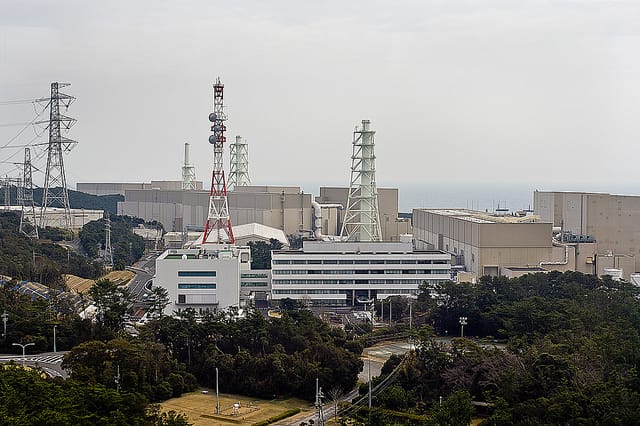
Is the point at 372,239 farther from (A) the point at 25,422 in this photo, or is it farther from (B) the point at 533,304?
(A) the point at 25,422

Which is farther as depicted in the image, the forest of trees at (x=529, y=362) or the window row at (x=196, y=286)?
the window row at (x=196, y=286)

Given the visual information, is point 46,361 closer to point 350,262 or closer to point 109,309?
point 109,309

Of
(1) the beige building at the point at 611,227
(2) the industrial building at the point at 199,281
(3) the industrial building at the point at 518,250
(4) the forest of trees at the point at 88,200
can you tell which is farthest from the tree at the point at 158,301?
(4) the forest of trees at the point at 88,200

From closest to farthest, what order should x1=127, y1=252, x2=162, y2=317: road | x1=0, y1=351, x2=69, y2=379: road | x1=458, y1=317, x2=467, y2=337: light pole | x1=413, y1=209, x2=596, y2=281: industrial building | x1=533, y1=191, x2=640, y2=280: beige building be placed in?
1. x1=0, y1=351, x2=69, y2=379: road
2. x1=458, y1=317, x2=467, y2=337: light pole
3. x1=127, y1=252, x2=162, y2=317: road
4. x1=413, y1=209, x2=596, y2=281: industrial building
5. x1=533, y1=191, x2=640, y2=280: beige building

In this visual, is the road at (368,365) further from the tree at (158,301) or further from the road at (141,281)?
the road at (141,281)

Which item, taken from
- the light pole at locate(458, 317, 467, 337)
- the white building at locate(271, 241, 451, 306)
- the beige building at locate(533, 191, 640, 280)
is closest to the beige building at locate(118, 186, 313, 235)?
the white building at locate(271, 241, 451, 306)

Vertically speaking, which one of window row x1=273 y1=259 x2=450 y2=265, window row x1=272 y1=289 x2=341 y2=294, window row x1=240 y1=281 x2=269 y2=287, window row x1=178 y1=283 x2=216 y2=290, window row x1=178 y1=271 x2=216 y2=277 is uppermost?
window row x1=273 y1=259 x2=450 y2=265

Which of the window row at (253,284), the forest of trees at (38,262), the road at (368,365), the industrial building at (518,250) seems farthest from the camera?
the industrial building at (518,250)

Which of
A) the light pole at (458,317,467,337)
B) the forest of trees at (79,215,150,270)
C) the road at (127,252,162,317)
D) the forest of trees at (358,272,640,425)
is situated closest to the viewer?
the forest of trees at (358,272,640,425)

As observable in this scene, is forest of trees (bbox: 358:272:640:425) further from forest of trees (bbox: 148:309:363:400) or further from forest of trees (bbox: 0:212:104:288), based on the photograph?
forest of trees (bbox: 0:212:104:288)
